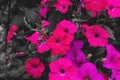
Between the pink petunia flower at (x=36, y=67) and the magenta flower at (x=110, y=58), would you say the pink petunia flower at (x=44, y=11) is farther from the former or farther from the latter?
the magenta flower at (x=110, y=58)

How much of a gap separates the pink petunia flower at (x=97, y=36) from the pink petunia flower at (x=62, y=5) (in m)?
0.21

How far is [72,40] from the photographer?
282 centimetres

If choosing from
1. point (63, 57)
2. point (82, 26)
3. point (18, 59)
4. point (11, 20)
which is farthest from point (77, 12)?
point (11, 20)

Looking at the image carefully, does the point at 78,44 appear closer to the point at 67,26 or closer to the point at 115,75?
the point at 67,26

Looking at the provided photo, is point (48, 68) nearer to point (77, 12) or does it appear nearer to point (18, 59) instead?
point (18, 59)

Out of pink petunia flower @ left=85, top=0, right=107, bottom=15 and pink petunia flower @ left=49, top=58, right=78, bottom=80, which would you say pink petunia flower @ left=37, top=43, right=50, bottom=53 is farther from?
pink petunia flower @ left=85, top=0, right=107, bottom=15

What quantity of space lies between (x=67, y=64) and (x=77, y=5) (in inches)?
16.3

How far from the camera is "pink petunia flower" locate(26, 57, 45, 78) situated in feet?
9.53

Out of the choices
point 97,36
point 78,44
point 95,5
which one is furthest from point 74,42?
point 95,5

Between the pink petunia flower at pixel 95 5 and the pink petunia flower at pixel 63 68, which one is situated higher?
the pink petunia flower at pixel 95 5

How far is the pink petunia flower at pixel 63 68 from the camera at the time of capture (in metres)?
2.78

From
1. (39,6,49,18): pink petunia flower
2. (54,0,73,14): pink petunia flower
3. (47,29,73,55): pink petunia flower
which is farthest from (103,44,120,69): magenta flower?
(39,6,49,18): pink petunia flower

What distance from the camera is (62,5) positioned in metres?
2.87

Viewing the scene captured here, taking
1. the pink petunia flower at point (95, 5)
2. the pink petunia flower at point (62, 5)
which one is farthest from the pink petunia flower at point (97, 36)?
the pink petunia flower at point (62, 5)
